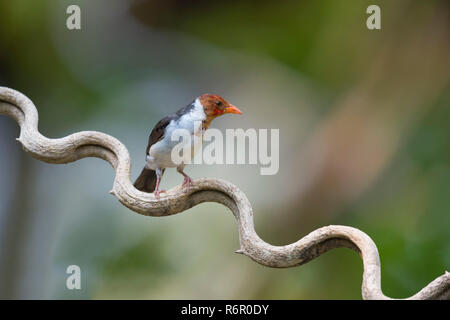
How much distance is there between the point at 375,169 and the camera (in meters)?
4.35

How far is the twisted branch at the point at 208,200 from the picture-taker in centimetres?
219

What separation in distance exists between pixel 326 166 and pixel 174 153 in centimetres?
205

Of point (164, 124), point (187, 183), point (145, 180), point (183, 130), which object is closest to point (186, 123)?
point (183, 130)

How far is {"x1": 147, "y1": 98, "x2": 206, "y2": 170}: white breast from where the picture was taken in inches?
107

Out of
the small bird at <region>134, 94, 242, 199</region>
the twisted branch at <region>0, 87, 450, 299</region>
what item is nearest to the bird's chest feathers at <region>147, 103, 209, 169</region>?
the small bird at <region>134, 94, 242, 199</region>

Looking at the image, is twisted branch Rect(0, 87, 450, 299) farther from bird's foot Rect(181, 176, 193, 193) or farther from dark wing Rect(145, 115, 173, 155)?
dark wing Rect(145, 115, 173, 155)

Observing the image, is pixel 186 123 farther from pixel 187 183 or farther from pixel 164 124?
pixel 187 183

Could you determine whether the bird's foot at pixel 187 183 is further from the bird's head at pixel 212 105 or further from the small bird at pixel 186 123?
the bird's head at pixel 212 105

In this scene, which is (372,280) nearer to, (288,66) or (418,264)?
(418,264)

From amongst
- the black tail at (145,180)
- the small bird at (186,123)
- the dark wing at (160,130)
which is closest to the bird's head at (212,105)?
the small bird at (186,123)

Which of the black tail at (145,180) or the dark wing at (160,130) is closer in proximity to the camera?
the dark wing at (160,130)

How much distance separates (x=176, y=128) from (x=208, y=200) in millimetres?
390

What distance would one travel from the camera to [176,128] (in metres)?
2.74

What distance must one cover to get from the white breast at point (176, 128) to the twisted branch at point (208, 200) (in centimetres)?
16
